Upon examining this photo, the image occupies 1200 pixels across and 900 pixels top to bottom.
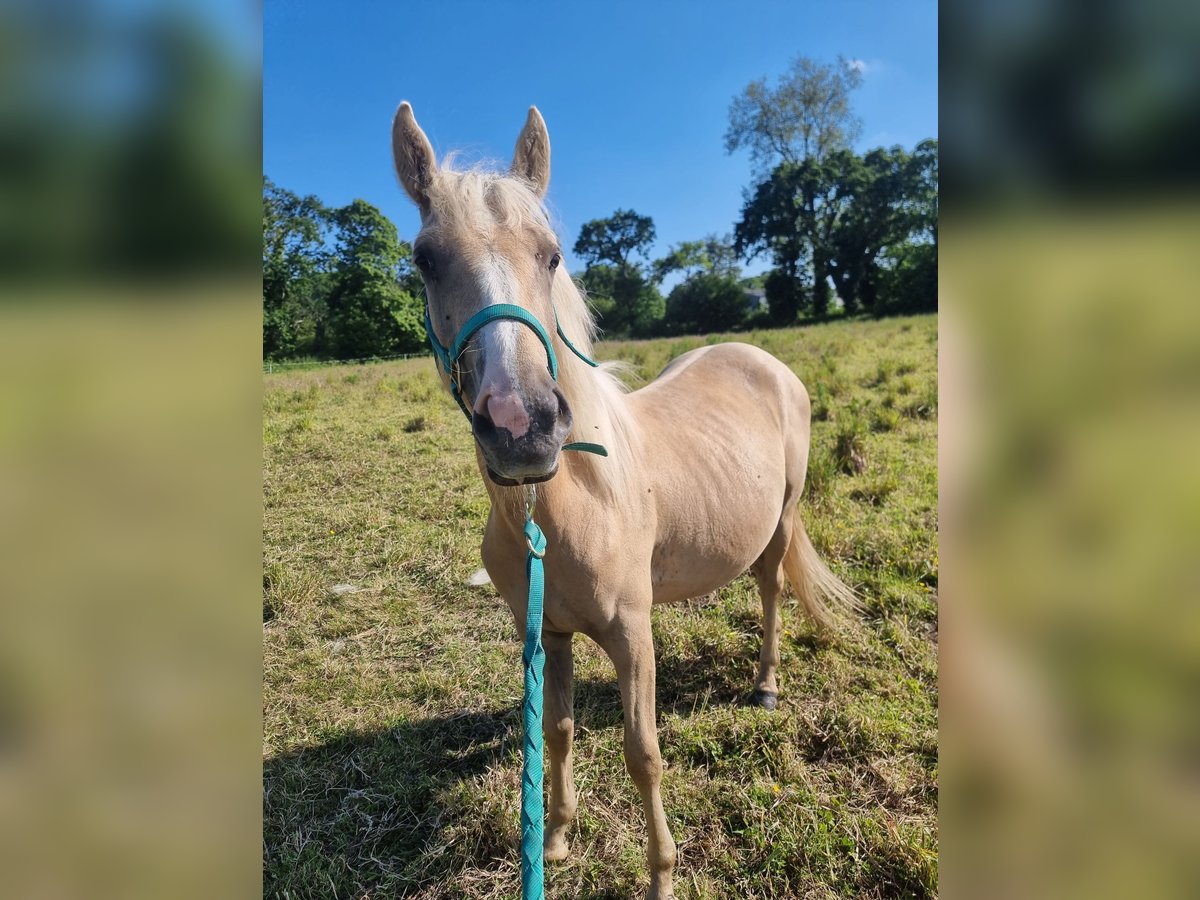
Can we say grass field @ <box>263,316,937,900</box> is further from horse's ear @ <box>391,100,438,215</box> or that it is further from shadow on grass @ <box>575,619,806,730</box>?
horse's ear @ <box>391,100,438,215</box>

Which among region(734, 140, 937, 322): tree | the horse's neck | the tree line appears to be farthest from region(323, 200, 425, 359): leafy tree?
the horse's neck

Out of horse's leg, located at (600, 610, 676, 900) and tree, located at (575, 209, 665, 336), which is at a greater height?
tree, located at (575, 209, 665, 336)

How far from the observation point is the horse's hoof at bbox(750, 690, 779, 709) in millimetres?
2924

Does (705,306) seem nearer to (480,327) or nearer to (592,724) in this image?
(592,724)

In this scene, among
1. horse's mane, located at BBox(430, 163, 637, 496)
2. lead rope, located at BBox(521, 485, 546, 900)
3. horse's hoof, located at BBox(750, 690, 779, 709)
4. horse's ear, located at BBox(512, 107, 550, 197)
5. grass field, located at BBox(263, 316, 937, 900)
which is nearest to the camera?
lead rope, located at BBox(521, 485, 546, 900)

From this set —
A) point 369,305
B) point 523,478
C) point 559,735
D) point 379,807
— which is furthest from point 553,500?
point 369,305

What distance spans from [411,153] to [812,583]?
2896mm

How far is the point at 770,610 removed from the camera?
123 inches

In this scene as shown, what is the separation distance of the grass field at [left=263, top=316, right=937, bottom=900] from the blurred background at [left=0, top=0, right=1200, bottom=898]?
6.74 ft

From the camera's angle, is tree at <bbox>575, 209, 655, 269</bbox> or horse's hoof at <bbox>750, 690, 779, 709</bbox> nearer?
horse's hoof at <bbox>750, 690, 779, 709</bbox>
